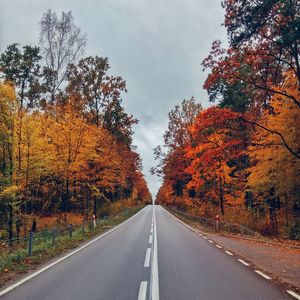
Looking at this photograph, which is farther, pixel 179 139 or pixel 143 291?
pixel 179 139

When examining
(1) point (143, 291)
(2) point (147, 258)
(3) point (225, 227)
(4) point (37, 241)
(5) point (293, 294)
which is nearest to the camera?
(5) point (293, 294)

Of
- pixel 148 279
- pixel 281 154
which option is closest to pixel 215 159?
pixel 281 154

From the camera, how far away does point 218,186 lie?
3372 cm

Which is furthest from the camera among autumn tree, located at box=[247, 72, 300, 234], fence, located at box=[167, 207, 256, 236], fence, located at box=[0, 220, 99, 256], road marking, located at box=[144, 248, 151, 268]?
fence, located at box=[167, 207, 256, 236]

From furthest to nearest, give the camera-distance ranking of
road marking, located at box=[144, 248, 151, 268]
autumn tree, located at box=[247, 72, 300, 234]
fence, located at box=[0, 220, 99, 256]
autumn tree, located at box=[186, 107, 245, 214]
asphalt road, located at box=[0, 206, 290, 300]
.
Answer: autumn tree, located at box=[186, 107, 245, 214]
autumn tree, located at box=[247, 72, 300, 234]
fence, located at box=[0, 220, 99, 256]
road marking, located at box=[144, 248, 151, 268]
asphalt road, located at box=[0, 206, 290, 300]

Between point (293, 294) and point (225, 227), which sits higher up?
point (293, 294)

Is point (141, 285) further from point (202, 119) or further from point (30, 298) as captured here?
point (202, 119)

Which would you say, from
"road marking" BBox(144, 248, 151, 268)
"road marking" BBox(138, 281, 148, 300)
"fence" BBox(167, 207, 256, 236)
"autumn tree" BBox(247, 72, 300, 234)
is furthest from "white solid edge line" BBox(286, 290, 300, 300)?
"fence" BBox(167, 207, 256, 236)

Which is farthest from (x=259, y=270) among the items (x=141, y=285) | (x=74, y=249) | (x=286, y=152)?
(x=286, y=152)

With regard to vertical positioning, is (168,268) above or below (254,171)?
below

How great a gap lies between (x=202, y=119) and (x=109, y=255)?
8.67m

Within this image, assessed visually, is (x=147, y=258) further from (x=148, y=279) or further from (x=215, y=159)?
(x=215, y=159)

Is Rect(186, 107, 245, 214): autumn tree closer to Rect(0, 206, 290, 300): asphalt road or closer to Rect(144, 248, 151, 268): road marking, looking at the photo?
Rect(144, 248, 151, 268): road marking

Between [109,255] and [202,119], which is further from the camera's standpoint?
[202,119]
